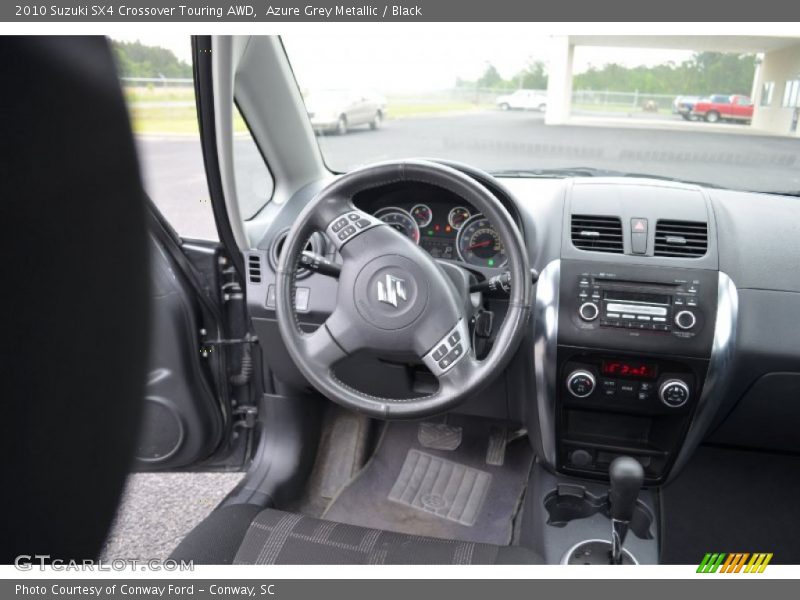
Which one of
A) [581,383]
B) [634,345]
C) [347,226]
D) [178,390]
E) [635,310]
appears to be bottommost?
[178,390]

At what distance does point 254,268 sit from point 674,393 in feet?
4.52

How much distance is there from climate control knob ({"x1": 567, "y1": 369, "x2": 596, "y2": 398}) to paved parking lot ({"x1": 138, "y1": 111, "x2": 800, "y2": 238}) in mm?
756

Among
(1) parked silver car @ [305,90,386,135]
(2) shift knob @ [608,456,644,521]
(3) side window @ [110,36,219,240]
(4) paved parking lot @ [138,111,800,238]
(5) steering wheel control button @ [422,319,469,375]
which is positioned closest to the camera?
(3) side window @ [110,36,219,240]

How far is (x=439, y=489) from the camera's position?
246 cm

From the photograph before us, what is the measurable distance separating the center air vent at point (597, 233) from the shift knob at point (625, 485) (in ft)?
1.97

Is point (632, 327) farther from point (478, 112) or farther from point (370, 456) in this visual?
point (370, 456)

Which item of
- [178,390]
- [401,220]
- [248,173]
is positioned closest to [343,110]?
[248,173]

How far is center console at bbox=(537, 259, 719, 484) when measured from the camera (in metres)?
1.73

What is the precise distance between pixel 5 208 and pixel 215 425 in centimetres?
203

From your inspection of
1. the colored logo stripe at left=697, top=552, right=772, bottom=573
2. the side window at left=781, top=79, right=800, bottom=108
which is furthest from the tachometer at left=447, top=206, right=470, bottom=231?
the colored logo stripe at left=697, top=552, right=772, bottom=573

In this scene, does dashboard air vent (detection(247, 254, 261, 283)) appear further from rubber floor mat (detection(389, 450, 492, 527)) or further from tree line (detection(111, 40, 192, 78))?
rubber floor mat (detection(389, 450, 492, 527))

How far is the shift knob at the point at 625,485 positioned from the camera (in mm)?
1649

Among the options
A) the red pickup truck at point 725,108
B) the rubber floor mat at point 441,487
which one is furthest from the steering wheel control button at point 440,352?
the red pickup truck at point 725,108

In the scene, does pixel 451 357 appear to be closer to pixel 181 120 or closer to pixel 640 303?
pixel 640 303
